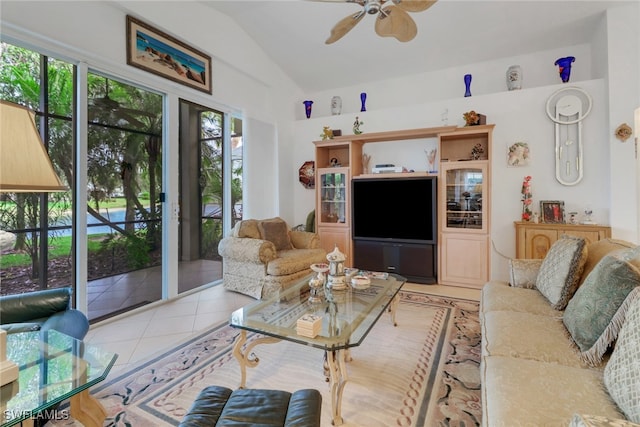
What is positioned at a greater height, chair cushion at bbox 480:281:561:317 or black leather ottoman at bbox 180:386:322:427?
chair cushion at bbox 480:281:561:317

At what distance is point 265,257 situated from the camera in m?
3.33

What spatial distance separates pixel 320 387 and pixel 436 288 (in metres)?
2.44

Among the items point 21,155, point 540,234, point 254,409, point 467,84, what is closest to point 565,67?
point 467,84

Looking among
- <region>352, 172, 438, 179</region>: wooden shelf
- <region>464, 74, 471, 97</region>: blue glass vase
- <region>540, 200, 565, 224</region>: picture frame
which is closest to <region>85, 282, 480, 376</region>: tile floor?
<region>540, 200, 565, 224</region>: picture frame

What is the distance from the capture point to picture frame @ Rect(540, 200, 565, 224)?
3.58m

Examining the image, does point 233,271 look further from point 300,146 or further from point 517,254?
point 517,254

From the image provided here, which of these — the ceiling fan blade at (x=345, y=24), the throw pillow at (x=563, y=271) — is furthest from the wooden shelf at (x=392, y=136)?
the throw pillow at (x=563, y=271)

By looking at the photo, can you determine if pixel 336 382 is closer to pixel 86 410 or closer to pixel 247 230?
pixel 86 410

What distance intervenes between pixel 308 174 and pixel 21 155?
4128mm

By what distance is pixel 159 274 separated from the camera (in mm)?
3443

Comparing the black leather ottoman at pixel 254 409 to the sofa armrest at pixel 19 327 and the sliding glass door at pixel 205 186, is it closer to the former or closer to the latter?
the sofa armrest at pixel 19 327

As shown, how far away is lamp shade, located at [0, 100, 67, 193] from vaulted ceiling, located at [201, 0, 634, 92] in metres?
3.29

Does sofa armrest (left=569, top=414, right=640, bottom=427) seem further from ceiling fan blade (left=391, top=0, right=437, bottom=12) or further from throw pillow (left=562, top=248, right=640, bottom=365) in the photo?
ceiling fan blade (left=391, top=0, right=437, bottom=12)

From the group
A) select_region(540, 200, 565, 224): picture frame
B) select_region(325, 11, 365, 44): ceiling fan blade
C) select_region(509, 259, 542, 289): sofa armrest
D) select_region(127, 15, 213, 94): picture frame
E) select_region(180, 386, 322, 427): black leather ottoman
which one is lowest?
select_region(180, 386, 322, 427): black leather ottoman
